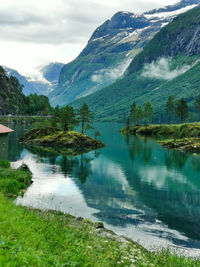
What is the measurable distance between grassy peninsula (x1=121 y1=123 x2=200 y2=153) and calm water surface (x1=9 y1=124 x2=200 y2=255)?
25.5 metres

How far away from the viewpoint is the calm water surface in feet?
114

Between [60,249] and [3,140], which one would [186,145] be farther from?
[60,249]

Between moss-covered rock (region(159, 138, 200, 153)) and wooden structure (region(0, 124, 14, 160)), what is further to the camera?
moss-covered rock (region(159, 138, 200, 153))

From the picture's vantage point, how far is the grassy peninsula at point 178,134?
11856 centimetres

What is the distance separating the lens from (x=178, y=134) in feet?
500

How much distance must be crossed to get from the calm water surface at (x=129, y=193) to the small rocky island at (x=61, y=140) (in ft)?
82.4

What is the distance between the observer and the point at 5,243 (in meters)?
15.1

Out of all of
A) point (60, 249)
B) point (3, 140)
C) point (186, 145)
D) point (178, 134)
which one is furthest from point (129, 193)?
point (178, 134)

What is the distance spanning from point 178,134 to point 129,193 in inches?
4183

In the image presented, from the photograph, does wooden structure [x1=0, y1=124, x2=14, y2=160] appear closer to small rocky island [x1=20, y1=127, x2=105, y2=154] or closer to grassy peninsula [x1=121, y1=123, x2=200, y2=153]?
small rocky island [x1=20, y1=127, x2=105, y2=154]

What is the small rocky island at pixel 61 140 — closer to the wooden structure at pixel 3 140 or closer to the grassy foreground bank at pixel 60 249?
the wooden structure at pixel 3 140

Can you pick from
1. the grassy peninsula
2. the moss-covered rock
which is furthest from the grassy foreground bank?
the grassy peninsula

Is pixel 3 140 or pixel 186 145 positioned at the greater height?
pixel 3 140

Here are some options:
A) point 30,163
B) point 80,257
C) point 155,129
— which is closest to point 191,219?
point 80,257
